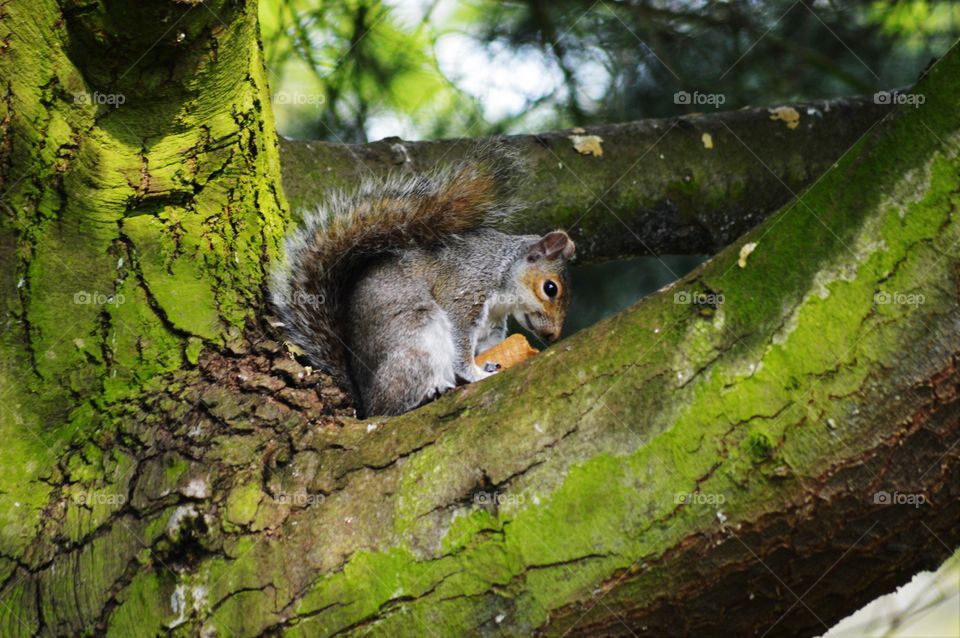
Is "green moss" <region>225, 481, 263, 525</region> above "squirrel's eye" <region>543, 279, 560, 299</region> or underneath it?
underneath

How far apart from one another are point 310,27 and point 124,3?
1.20 m

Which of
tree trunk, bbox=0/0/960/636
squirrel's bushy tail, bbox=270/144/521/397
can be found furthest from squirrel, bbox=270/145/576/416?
tree trunk, bbox=0/0/960/636

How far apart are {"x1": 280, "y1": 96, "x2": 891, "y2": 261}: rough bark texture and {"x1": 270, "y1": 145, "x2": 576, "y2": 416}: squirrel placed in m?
0.06

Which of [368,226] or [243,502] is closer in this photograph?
[243,502]

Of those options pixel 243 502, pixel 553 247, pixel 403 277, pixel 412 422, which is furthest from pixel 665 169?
pixel 243 502

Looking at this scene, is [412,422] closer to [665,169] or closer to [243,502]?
[243,502]

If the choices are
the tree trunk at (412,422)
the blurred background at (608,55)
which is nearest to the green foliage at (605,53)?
the blurred background at (608,55)

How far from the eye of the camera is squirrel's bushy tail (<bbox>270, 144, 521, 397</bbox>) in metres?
1.59

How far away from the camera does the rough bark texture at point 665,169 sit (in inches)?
73.1

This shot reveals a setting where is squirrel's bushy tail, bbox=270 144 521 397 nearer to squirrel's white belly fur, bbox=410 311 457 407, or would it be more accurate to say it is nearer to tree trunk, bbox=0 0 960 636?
squirrel's white belly fur, bbox=410 311 457 407

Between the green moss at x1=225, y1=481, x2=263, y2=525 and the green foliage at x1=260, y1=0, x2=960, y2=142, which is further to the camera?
the green foliage at x1=260, y1=0, x2=960, y2=142

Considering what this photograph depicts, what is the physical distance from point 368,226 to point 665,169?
1.97ft

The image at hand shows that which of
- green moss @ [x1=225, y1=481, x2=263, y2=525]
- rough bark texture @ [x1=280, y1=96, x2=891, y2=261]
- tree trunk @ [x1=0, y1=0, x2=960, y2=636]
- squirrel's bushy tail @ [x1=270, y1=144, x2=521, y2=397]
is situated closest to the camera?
tree trunk @ [x1=0, y1=0, x2=960, y2=636]

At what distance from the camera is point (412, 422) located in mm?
1077
